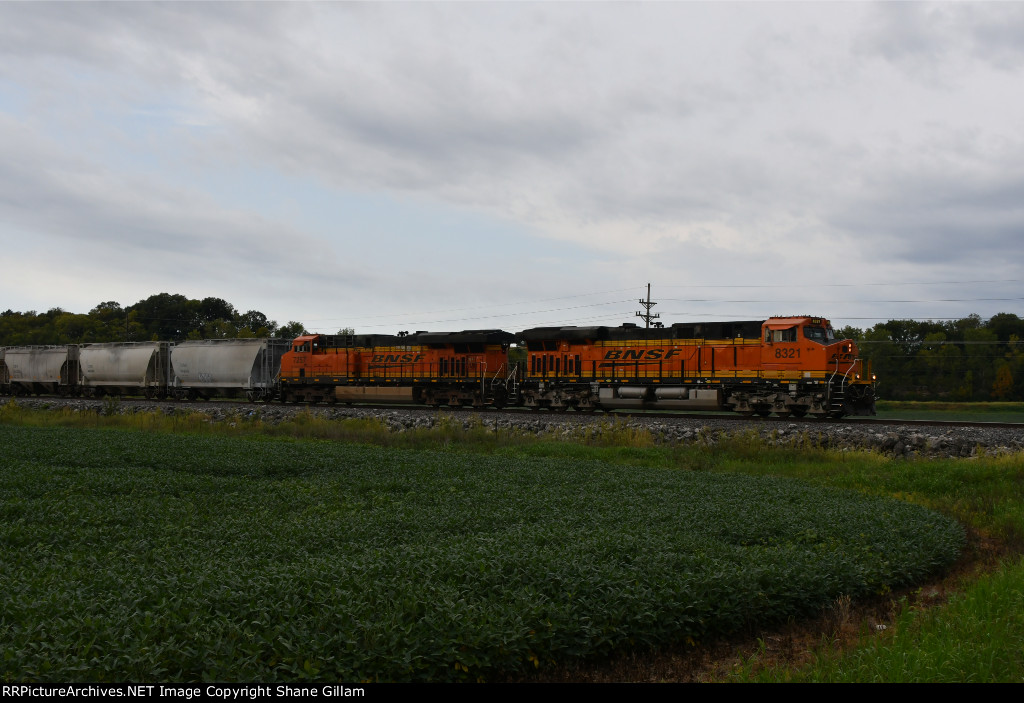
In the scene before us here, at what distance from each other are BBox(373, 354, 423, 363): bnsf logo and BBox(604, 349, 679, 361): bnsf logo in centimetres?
987

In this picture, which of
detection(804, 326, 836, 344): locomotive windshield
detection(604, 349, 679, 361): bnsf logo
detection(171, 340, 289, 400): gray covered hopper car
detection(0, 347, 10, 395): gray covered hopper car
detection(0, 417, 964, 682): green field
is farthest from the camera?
detection(0, 347, 10, 395): gray covered hopper car

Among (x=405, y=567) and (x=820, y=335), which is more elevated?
(x=820, y=335)

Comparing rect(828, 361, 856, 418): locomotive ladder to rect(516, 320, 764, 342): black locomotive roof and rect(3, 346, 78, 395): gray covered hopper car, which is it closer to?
rect(516, 320, 764, 342): black locomotive roof

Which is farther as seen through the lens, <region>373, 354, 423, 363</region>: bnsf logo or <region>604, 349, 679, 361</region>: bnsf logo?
<region>373, 354, 423, 363</region>: bnsf logo

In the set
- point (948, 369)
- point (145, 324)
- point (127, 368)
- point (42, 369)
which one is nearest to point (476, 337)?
point (127, 368)

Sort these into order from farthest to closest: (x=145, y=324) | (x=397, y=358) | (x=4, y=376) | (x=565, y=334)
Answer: (x=145, y=324) < (x=4, y=376) < (x=397, y=358) < (x=565, y=334)

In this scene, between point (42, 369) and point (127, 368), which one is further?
point (42, 369)

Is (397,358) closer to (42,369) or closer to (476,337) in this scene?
(476,337)

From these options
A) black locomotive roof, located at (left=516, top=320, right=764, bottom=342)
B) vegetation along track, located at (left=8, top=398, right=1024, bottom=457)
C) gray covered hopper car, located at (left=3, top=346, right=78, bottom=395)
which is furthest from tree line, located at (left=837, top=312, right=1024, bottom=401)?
gray covered hopper car, located at (left=3, top=346, right=78, bottom=395)

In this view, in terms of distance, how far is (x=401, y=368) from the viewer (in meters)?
37.2

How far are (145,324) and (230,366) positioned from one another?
229 feet

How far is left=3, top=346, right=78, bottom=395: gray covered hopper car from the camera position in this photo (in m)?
50.0

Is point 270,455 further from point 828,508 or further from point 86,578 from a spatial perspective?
point 828,508

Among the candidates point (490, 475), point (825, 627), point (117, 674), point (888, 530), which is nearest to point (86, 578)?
point (117, 674)
